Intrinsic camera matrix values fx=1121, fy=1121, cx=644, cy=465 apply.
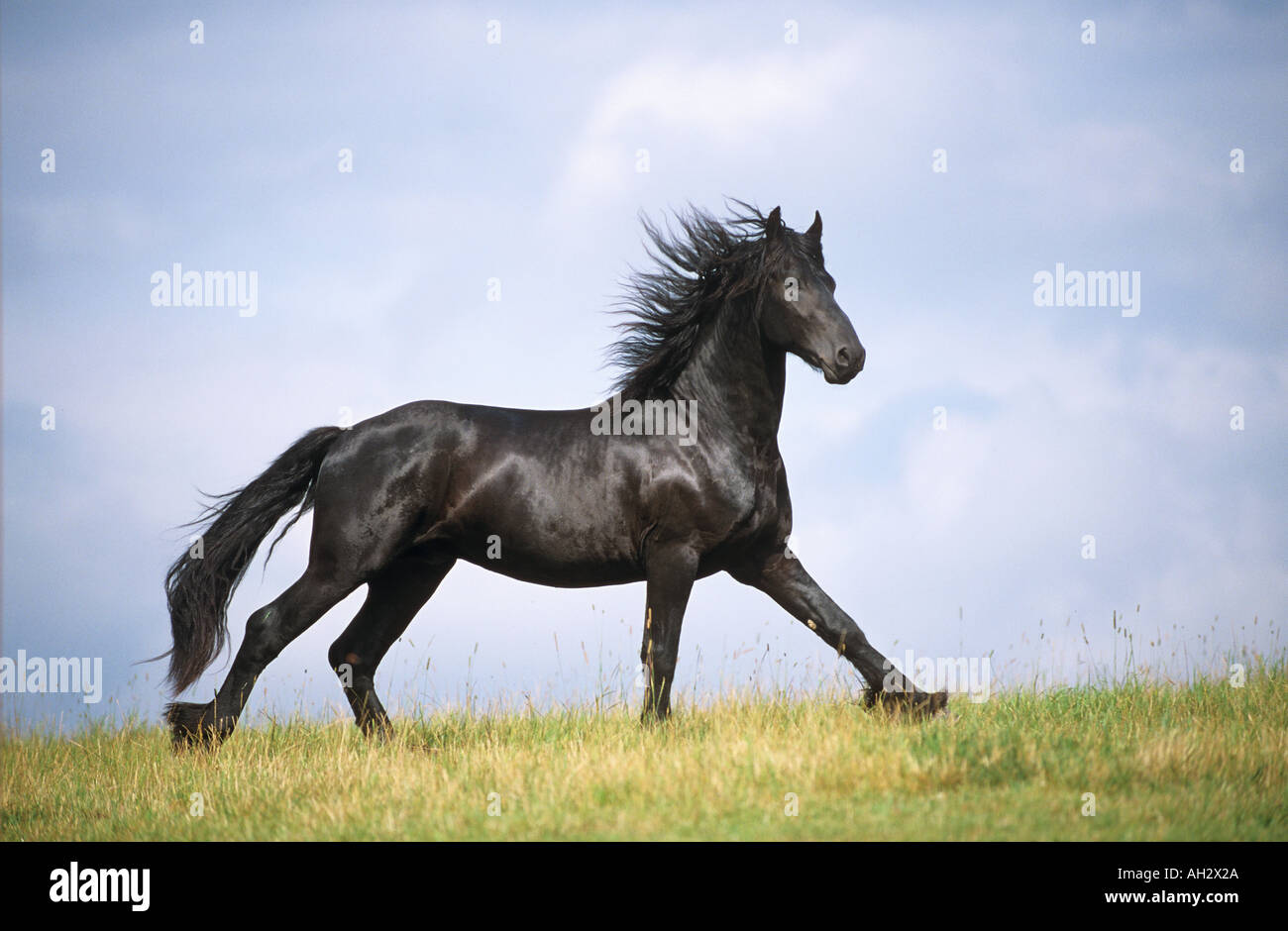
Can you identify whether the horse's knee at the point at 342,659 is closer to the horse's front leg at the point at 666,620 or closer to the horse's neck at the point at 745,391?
the horse's front leg at the point at 666,620

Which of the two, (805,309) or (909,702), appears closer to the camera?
(805,309)

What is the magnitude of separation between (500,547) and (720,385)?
5.85ft

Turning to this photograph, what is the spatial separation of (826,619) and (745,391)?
5.17 feet

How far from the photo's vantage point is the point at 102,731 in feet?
30.5

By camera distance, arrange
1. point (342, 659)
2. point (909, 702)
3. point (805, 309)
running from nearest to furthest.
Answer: point (805, 309), point (909, 702), point (342, 659)

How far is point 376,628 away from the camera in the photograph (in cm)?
788

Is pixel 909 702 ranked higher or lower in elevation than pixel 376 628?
lower

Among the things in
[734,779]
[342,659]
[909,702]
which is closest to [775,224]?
[909,702]

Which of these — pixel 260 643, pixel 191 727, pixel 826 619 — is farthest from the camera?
pixel 191 727

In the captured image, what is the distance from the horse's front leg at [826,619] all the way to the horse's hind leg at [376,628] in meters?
2.22

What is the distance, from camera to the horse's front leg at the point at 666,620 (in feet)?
22.6

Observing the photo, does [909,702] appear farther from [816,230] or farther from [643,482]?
[816,230]

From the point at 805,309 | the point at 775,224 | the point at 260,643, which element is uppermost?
the point at 775,224
